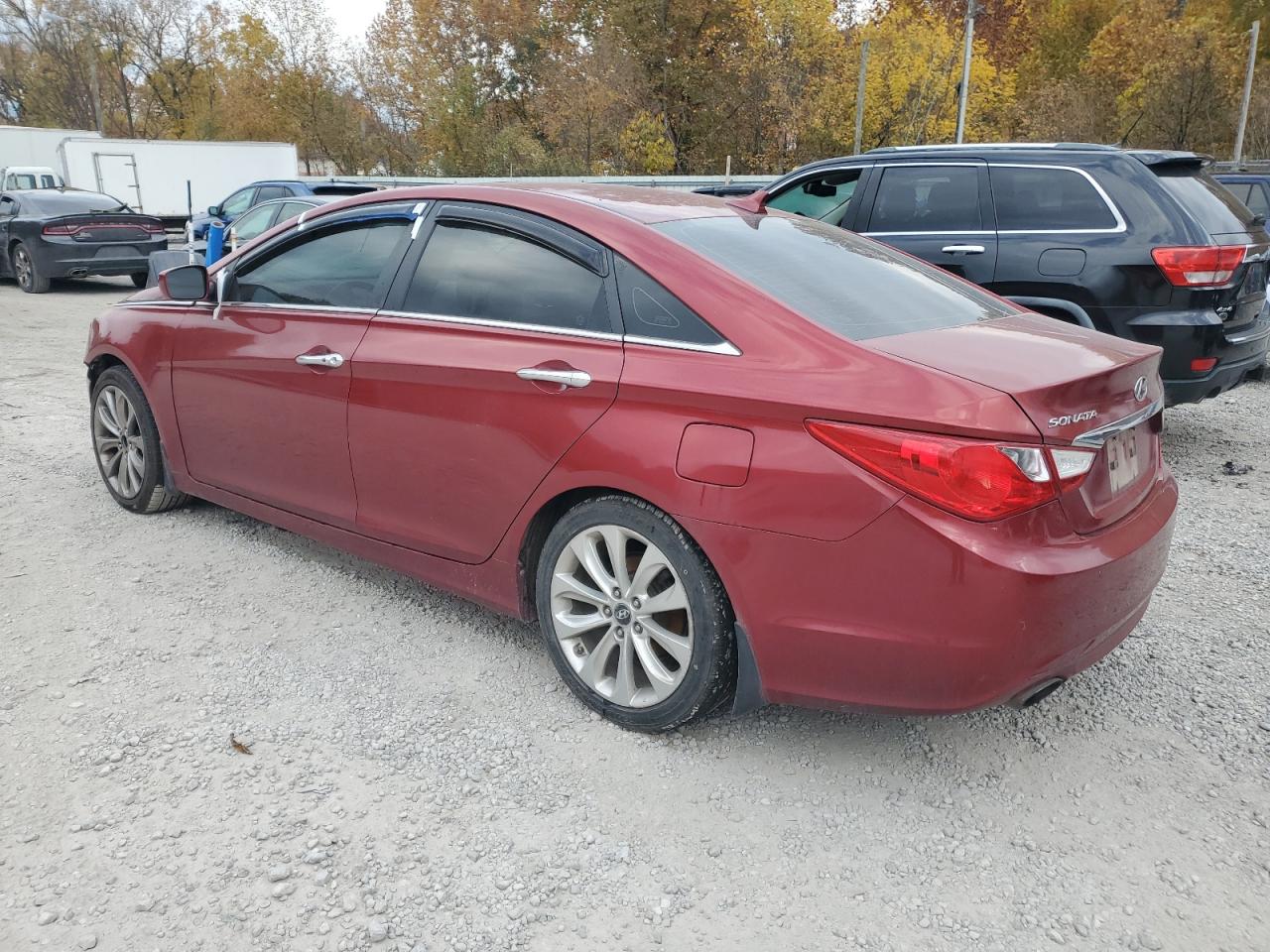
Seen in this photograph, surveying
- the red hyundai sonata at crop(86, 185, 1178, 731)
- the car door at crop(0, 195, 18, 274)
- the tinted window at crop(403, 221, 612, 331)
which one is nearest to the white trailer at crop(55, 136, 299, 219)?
the car door at crop(0, 195, 18, 274)

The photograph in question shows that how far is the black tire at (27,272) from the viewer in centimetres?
1441

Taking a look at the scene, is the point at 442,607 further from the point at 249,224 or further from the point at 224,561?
the point at 249,224

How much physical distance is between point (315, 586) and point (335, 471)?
0.62m

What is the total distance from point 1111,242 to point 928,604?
4.04 m

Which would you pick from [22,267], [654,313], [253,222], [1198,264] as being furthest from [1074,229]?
[22,267]

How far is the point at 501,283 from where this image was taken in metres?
3.26

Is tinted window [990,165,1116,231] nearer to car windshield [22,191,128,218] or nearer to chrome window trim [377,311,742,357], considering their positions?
chrome window trim [377,311,742,357]

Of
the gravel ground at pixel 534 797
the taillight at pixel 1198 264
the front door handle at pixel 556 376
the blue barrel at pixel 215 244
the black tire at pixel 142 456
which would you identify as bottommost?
the gravel ground at pixel 534 797

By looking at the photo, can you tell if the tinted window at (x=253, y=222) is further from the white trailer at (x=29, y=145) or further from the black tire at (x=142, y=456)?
the white trailer at (x=29, y=145)

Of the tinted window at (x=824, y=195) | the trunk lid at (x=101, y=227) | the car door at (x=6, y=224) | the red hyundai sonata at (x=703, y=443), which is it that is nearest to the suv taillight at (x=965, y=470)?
the red hyundai sonata at (x=703, y=443)

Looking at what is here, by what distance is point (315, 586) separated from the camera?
13.4ft

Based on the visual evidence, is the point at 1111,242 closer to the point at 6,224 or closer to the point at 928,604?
the point at 928,604

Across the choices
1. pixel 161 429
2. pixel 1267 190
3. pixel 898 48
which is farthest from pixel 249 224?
pixel 898 48

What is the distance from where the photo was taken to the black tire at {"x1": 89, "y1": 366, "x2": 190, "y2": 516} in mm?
4664
